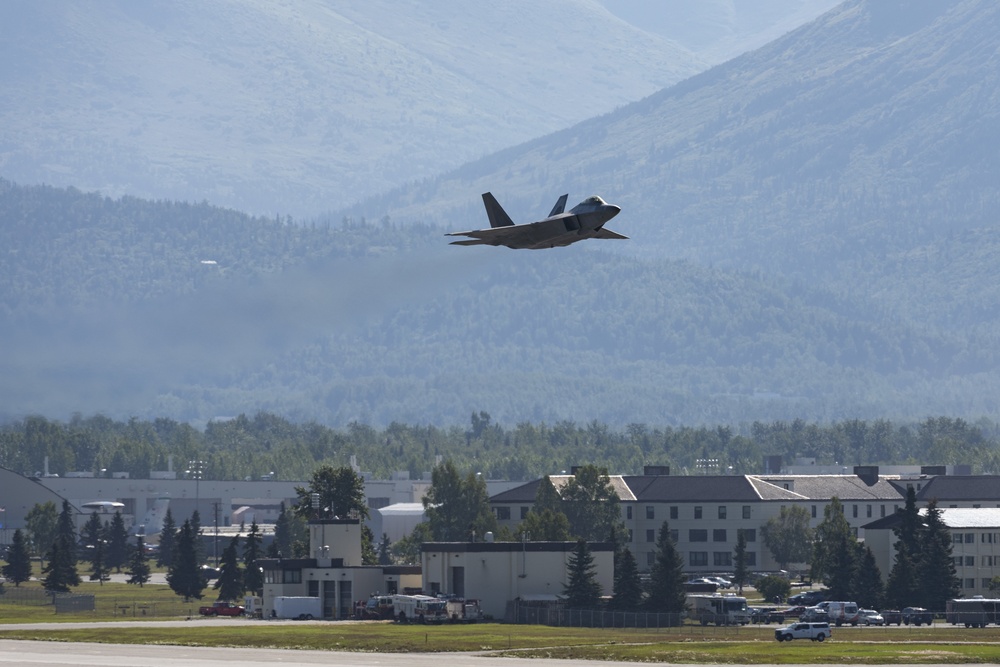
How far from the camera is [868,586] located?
177375 mm

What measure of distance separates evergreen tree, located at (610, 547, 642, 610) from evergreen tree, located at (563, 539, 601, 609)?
1.56 m

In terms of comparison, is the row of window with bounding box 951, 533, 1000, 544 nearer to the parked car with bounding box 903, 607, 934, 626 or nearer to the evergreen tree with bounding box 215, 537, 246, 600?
the parked car with bounding box 903, 607, 934, 626

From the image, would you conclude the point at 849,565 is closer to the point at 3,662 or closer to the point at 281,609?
the point at 281,609

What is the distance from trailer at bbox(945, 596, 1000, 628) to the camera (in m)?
161

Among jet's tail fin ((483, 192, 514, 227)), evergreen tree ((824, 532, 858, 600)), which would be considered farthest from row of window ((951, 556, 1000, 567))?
jet's tail fin ((483, 192, 514, 227))

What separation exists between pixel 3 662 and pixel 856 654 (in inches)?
1956

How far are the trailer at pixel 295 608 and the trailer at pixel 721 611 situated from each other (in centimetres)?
3095

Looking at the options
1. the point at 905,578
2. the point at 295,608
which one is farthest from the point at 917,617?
the point at 295,608

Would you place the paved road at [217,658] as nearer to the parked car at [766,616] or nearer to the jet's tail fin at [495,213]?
the jet's tail fin at [495,213]

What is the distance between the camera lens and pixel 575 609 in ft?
544

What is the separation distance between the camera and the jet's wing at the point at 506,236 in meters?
87.1

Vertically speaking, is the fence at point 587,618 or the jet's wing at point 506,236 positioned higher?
the jet's wing at point 506,236

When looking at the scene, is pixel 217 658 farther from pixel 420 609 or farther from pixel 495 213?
pixel 420 609

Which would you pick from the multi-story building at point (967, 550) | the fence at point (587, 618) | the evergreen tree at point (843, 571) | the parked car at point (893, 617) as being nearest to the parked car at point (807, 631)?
the fence at point (587, 618)
